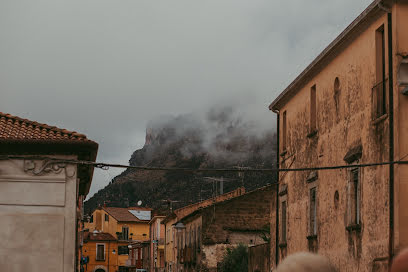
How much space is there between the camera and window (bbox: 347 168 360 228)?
1955 cm

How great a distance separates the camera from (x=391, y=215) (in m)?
16.6

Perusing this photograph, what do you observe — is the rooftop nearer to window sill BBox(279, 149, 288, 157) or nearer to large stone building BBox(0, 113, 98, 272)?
large stone building BBox(0, 113, 98, 272)

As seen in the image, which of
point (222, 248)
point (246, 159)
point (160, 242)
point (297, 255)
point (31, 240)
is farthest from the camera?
point (246, 159)

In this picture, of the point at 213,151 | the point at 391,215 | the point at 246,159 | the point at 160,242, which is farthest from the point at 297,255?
the point at 213,151

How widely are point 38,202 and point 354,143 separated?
7785 mm

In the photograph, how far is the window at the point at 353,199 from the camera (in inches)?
770

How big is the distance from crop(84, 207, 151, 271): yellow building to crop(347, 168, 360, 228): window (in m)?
84.5

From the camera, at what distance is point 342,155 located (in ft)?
67.6

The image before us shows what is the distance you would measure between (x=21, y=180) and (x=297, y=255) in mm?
18435

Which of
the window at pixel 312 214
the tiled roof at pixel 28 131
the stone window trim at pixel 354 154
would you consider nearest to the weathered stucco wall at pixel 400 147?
the stone window trim at pixel 354 154

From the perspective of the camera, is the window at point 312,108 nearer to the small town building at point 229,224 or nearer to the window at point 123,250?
the small town building at point 229,224

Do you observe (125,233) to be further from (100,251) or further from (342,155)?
(342,155)

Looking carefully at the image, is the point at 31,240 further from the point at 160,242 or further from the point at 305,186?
the point at 160,242

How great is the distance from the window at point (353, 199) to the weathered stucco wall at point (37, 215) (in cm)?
665
